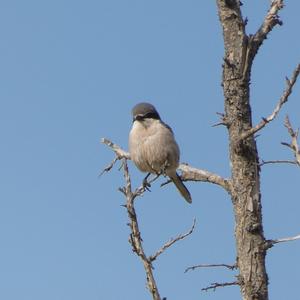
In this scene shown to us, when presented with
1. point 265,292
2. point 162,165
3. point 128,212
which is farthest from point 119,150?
point 128,212

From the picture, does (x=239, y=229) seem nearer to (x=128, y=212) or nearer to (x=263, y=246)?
(x=263, y=246)

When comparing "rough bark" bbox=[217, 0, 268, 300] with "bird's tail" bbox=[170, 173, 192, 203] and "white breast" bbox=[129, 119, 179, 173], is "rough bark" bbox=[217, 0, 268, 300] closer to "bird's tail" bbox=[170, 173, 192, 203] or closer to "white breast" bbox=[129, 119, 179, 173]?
"white breast" bbox=[129, 119, 179, 173]

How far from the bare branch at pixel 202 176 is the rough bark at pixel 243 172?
16 centimetres

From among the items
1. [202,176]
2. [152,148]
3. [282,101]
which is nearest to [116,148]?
[152,148]

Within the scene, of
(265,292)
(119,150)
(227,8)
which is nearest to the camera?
(265,292)

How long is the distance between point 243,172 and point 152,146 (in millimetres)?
2687

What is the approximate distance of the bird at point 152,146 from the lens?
31.6 feet

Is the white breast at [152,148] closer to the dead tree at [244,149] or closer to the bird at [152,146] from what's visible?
the bird at [152,146]

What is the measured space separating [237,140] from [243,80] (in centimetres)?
57

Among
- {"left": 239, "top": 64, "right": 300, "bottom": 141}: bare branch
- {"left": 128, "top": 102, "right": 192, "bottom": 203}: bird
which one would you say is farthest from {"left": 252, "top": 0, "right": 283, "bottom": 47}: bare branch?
{"left": 128, "top": 102, "right": 192, "bottom": 203}: bird

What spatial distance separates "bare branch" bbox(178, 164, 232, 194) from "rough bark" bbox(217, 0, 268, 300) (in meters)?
0.16

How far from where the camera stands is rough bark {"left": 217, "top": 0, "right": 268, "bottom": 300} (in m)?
6.87

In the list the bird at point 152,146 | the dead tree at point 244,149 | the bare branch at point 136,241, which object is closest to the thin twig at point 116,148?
the bird at point 152,146

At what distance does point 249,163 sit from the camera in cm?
707
